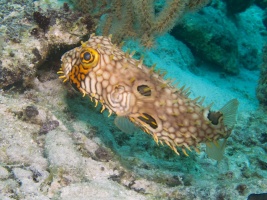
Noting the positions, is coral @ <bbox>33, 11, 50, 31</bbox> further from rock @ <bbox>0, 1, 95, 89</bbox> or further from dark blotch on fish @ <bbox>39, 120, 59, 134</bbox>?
dark blotch on fish @ <bbox>39, 120, 59, 134</bbox>

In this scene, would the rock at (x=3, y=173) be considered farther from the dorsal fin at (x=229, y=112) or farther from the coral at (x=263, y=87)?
the coral at (x=263, y=87)

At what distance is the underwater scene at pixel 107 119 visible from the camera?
3.01 m

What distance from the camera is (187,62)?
28.3ft

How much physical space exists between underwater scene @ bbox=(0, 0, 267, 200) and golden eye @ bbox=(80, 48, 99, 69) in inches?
0.5

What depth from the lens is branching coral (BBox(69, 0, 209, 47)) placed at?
4738 mm

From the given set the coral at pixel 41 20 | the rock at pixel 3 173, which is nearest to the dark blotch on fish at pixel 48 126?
the rock at pixel 3 173

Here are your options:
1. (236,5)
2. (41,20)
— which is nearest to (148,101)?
(41,20)

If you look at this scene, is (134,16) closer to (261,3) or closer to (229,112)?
(229,112)

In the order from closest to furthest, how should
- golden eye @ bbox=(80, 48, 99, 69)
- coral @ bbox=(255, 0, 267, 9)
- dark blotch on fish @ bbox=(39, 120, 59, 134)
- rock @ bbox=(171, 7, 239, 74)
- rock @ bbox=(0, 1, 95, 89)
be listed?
golden eye @ bbox=(80, 48, 99, 69) → dark blotch on fish @ bbox=(39, 120, 59, 134) → rock @ bbox=(0, 1, 95, 89) → rock @ bbox=(171, 7, 239, 74) → coral @ bbox=(255, 0, 267, 9)

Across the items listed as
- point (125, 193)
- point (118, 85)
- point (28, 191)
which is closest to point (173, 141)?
point (118, 85)

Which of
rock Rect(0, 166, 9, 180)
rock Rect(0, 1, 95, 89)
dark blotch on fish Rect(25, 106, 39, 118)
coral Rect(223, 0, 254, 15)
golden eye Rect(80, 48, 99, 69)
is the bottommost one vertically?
coral Rect(223, 0, 254, 15)

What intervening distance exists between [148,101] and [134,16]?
2774 millimetres

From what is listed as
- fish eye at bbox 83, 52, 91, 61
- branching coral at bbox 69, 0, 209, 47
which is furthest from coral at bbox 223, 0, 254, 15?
fish eye at bbox 83, 52, 91, 61

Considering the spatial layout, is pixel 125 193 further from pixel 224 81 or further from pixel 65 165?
pixel 224 81
